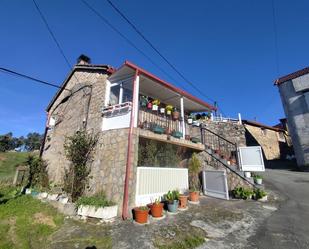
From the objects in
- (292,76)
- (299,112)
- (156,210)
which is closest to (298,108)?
(299,112)

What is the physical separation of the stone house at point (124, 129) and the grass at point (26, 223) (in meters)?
1.71

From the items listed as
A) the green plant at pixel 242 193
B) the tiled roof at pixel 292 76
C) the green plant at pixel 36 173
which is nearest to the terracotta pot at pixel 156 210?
the green plant at pixel 242 193

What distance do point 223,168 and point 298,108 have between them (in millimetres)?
10645

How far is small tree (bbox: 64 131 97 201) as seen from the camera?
744 cm

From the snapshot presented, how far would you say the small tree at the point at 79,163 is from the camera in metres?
7.44

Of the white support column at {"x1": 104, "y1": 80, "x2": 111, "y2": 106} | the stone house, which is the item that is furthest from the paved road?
the white support column at {"x1": 104, "y1": 80, "x2": 111, "y2": 106}

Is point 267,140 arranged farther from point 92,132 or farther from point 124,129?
point 92,132

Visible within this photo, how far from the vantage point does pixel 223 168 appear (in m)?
9.30

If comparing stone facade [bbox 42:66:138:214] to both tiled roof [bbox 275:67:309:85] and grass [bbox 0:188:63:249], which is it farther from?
tiled roof [bbox 275:67:309:85]

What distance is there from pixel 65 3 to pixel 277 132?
1034 inches

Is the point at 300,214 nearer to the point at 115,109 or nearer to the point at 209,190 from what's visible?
the point at 209,190

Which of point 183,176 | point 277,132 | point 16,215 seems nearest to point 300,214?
point 183,176

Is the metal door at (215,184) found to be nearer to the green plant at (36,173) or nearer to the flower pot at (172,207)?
the flower pot at (172,207)

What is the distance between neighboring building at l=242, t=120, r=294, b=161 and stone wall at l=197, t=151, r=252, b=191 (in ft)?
42.9
